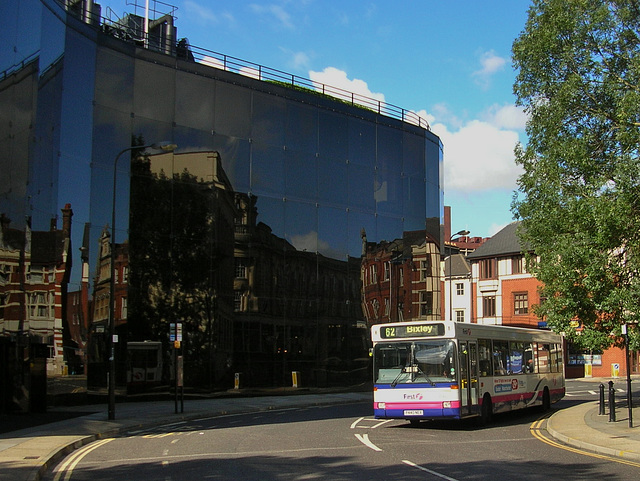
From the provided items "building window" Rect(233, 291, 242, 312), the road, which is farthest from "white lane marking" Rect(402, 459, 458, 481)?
"building window" Rect(233, 291, 242, 312)

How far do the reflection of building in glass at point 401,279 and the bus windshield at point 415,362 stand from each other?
898 inches

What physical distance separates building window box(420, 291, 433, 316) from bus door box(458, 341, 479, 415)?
2615 centimetres

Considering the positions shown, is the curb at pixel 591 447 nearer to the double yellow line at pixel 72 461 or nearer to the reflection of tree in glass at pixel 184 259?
the double yellow line at pixel 72 461

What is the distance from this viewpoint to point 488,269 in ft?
240

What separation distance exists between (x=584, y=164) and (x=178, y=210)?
19.3 meters

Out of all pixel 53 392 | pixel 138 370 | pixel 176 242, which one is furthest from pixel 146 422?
pixel 176 242

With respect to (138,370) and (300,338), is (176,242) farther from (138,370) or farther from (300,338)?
(300,338)

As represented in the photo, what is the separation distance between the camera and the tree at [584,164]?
21.7 meters

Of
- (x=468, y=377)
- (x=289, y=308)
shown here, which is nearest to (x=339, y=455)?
(x=468, y=377)

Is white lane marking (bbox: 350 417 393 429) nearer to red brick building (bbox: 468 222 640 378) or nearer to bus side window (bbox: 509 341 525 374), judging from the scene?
bus side window (bbox: 509 341 525 374)

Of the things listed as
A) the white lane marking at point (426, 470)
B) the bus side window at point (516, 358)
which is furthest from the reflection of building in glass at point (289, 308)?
the white lane marking at point (426, 470)

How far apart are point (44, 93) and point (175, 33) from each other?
11908 mm

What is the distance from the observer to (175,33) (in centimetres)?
3850

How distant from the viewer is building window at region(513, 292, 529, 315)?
2714 inches
